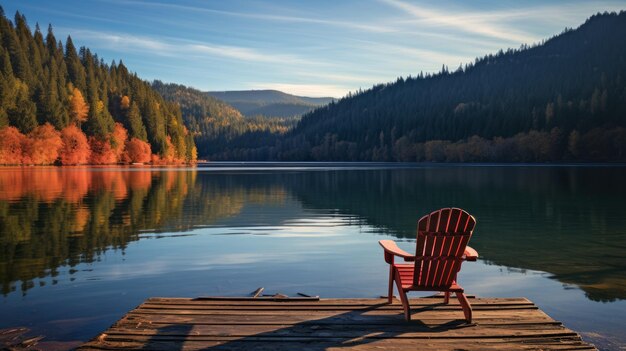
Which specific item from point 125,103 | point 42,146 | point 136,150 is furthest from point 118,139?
point 42,146

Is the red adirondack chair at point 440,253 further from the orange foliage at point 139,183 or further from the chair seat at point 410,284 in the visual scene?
the orange foliage at point 139,183

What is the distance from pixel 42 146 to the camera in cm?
11506

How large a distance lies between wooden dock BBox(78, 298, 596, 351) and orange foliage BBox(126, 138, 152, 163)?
14816 centimetres

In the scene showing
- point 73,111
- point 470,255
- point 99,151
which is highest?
point 73,111

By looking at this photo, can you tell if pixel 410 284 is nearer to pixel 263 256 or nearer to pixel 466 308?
pixel 466 308

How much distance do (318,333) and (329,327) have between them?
0.33 m

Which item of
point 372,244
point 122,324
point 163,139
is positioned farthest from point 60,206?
point 163,139

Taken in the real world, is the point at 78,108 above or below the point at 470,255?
above

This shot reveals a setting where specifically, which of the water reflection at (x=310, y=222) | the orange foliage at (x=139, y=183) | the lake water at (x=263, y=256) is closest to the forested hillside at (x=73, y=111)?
the orange foliage at (x=139, y=183)

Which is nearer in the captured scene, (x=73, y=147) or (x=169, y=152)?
(x=73, y=147)

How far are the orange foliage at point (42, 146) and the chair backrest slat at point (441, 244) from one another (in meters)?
122

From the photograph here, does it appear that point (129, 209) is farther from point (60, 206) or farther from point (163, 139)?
point (163, 139)

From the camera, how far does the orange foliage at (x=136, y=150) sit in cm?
14925

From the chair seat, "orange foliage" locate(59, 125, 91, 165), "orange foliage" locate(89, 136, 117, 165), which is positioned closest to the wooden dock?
the chair seat
